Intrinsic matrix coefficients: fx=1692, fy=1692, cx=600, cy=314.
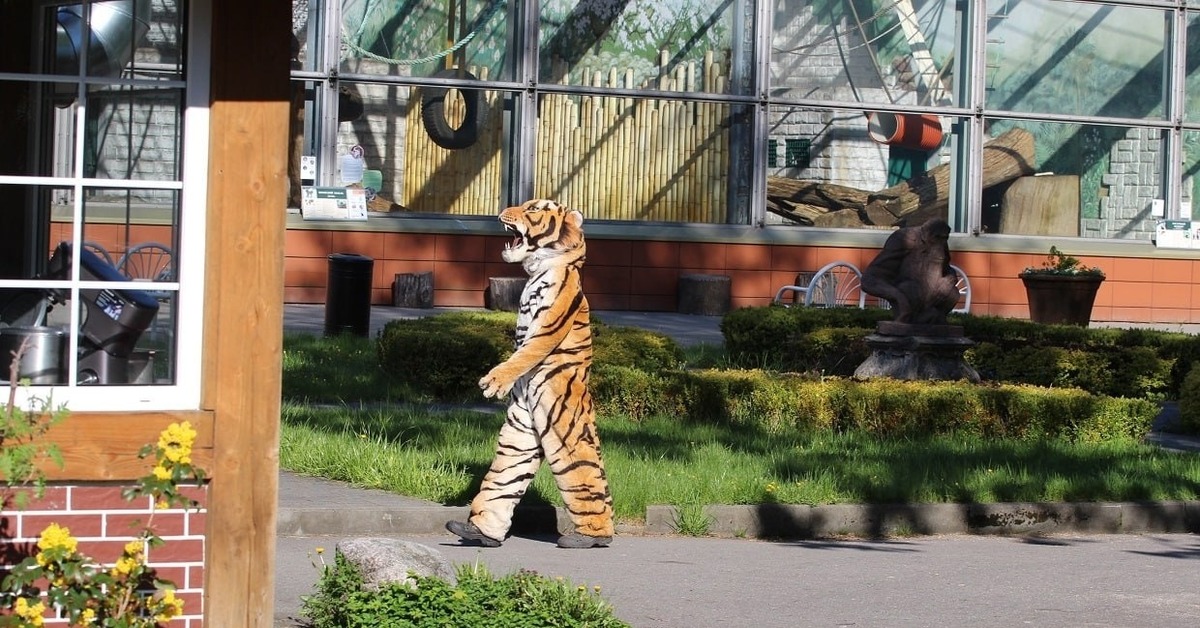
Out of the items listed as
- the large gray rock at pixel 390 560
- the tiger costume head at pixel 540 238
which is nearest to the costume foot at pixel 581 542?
the tiger costume head at pixel 540 238

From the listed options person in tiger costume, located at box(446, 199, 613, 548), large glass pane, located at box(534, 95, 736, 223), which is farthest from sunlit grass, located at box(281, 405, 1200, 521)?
large glass pane, located at box(534, 95, 736, 223)

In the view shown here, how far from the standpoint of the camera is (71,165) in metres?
5.35

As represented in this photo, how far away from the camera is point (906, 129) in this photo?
24062 mm

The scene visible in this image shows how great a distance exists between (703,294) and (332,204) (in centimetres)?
500

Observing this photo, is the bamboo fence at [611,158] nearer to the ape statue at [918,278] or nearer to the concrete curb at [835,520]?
the ape statue at [918,278]

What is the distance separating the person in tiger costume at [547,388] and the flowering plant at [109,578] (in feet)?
11.1

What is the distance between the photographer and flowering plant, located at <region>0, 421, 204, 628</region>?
4.66m

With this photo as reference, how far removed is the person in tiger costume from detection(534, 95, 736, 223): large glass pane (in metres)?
14.2

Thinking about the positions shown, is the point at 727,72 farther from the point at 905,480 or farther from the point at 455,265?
the point at 905,480

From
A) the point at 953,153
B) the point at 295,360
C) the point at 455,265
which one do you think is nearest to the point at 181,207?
the point at 295,360

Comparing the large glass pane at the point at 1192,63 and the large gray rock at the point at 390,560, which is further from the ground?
the large glass pane at the point at 1192,63

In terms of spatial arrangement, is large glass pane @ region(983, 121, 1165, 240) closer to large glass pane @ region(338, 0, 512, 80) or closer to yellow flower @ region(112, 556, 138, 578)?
large glass pane @ region(338, 0, 512, 80)

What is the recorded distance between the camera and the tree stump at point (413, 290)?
21531 millimetres

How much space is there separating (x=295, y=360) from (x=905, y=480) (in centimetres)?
642
